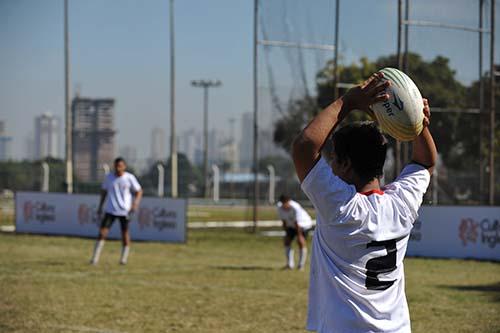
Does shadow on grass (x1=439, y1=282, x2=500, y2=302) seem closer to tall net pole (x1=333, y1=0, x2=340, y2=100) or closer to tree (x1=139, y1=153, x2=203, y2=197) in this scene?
tall net pole (x1=333, y1=0, x2=340, y2=100)

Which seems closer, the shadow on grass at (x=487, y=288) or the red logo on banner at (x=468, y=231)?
the shadow on grass at (x=487, y=288)

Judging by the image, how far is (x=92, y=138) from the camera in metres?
82.4

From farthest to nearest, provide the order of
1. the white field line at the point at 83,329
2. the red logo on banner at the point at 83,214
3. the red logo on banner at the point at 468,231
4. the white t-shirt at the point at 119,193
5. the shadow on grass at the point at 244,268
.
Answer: the red logo on banner at the point at 83,214 → the red logo on banner at the point at 468,231 → the white t-shirt at the point at 119,193 → the shadow on grass at the point at 244,268 → the white field line at the point at 83,329

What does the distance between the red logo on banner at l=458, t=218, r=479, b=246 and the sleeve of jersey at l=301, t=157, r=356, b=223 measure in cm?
1646

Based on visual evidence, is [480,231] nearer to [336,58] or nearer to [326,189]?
[336,58]

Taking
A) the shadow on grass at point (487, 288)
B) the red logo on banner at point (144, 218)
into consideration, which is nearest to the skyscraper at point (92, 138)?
the red logo on banner at point (144, 218)

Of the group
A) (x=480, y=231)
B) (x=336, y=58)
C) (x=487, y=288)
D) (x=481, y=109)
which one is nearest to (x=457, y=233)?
(x=480, y=231)

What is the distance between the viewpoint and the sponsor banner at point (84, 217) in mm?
24141

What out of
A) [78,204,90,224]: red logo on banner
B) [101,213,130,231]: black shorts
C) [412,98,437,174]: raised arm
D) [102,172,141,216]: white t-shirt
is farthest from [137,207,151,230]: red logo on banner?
[412,98,437,174]: raised arm

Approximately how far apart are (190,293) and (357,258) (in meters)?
9.36

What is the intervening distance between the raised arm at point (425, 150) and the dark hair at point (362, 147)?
0.35 meters

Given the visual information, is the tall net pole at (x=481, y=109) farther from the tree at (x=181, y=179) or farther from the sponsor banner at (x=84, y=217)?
the tree at (x=181, y=179)

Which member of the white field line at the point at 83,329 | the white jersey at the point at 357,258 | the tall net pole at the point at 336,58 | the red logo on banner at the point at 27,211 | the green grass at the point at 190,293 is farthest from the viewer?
the red logo on banner at the point at 27,211

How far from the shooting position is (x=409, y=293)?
43.9 ft
